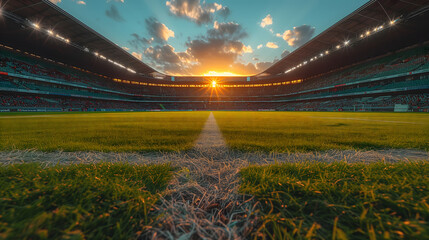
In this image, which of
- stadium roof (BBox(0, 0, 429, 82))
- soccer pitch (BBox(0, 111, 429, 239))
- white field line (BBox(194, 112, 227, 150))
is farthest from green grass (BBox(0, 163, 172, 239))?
stadium roof (BBox(0, 0, 429, 82))

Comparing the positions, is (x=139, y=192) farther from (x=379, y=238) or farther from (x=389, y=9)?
(x=389, y=9)

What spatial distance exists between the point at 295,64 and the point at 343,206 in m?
37.1

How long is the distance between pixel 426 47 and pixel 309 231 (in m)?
36.9

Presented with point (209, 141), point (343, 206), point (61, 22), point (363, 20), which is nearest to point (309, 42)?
point (363, 20)

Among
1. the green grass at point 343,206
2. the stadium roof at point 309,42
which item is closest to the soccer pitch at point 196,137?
the green grass at point 343,206

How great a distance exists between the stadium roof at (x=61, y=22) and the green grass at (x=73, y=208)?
22.8 meters

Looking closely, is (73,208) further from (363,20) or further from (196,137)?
(363,20)

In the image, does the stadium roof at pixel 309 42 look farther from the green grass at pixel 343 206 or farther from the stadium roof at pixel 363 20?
the green grass at pixel 343 206

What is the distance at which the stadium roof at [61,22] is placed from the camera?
553 inches

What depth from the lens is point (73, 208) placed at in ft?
1.95

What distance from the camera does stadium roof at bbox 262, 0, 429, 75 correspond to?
1430 centimetres

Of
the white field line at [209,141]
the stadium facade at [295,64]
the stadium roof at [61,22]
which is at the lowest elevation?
the white field line at [209,141]

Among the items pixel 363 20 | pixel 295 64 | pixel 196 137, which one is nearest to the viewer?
pixel 196 137

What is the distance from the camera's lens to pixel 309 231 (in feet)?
1.73
